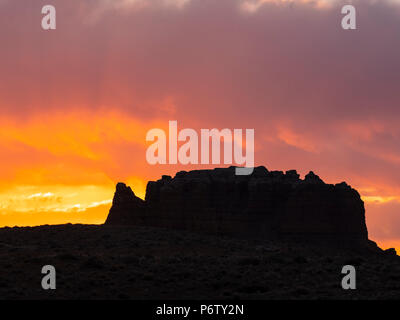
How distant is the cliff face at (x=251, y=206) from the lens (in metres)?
97.1

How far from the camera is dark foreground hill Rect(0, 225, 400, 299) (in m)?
63.0

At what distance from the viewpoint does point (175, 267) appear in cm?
7288

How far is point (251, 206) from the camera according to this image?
9831 centimetres

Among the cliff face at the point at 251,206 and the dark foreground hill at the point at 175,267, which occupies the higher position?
the cliff face at the point at 251,206

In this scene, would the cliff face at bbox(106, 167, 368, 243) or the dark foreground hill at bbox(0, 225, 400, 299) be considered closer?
the dark foreground hill at bbox(0, 225, 400, 299)

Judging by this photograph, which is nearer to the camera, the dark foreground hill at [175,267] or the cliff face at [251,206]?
the dark foreground hill at [175,267]

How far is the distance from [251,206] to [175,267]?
27.5m

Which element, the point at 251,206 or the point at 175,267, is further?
the point at 251,206

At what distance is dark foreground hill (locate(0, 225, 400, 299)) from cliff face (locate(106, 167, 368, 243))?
3.90 m

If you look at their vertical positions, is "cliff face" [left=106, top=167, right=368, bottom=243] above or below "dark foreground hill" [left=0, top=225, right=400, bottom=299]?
above

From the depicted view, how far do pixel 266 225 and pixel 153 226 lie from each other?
1635cm

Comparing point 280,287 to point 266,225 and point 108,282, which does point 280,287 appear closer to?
point 108,282

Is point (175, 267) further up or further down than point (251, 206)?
further down

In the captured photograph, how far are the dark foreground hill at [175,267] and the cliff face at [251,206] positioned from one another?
12.8 ft
